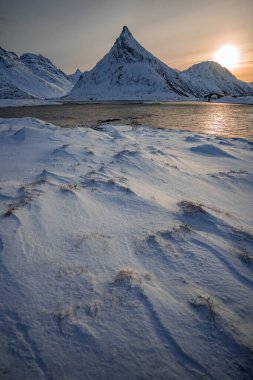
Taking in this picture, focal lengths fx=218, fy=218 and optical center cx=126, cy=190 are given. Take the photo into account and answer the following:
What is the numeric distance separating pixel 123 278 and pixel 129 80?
174 m

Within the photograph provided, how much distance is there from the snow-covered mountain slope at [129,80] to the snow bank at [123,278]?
123171 millimetres

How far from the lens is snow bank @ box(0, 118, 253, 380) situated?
2016mm

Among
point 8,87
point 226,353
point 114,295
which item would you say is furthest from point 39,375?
point 8,87

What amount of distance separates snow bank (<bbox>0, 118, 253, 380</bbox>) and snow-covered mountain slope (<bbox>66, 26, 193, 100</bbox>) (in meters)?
123

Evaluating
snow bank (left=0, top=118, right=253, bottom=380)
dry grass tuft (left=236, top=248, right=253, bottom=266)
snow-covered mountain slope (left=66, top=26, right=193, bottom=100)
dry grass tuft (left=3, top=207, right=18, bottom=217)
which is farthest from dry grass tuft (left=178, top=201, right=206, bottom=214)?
snow-covered mountain slope (left=66, top=26, right=193, bottom=100)

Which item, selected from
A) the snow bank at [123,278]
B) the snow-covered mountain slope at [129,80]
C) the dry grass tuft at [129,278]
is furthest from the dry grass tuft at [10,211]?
the snow-covered mountain slope at [129,80]

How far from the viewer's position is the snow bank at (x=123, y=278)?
2016mm

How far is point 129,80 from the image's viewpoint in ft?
514

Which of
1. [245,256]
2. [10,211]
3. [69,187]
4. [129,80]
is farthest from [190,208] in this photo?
[129,80]

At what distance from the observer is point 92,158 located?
7562 millimetres

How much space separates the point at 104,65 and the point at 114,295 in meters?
218

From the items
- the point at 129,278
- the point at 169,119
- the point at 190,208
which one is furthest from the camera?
the point at 169,119

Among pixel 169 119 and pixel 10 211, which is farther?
pixel 169 119

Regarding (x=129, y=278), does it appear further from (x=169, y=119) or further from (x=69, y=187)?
(x=169, y=119)
